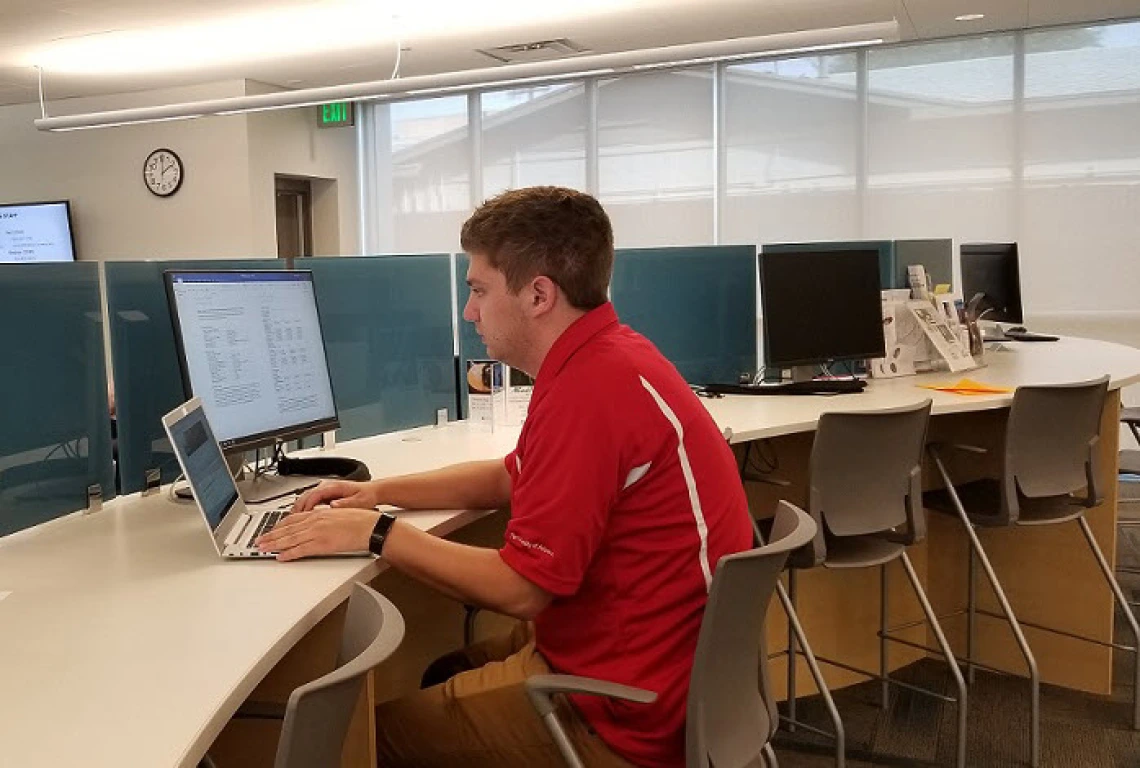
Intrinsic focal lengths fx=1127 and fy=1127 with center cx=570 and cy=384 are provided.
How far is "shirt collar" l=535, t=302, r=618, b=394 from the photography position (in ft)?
5.45

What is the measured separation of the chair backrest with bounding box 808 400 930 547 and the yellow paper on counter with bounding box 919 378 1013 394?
1.97 ft

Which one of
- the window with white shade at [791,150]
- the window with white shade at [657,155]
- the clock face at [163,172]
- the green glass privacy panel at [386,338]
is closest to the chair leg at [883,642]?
the green glass privacy panel at [386,338]

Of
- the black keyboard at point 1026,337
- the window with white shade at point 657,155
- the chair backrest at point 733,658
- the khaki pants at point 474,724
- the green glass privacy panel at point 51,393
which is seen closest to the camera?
the chair backrest at point 733,658

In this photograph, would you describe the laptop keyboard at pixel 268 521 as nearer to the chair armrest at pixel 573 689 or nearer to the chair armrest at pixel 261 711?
the chair armrest at pixel 261 711

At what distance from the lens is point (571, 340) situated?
167 cm

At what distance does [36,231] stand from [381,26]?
406 centimetres

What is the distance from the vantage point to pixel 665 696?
158cm

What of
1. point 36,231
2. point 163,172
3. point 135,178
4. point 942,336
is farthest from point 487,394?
point 36,231

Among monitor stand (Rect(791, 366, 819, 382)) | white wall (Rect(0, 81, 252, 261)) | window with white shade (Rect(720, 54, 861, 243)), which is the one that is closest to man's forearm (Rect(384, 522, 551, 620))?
monitor stand (Rect(791, 366, 819, 382))

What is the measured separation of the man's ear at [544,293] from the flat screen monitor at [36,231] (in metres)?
8.11

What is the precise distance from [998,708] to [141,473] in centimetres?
249

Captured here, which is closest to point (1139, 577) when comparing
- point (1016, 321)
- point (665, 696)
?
point (1016, 321)

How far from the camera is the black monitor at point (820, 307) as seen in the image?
3.52 m

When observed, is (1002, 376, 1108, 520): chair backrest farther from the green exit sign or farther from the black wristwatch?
the green exit sign
